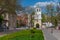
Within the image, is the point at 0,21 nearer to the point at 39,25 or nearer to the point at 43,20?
the point at 39,25

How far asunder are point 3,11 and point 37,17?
70.2 meters

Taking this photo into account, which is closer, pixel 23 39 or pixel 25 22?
pixel 23 39

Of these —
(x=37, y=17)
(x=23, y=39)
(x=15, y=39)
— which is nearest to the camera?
(x=15, y=39)

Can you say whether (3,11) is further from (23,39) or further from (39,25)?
(39,25)

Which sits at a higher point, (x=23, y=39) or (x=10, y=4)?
(x=10, y=4)

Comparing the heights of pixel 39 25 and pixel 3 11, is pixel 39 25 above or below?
below

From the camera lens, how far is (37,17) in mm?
117562

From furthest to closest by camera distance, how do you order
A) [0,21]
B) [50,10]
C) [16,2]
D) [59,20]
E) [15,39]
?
[50,10], [59,20], [0,21], [16,2], [15,39]

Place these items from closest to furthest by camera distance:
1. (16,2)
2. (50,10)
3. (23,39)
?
(23,39) < (16,2) < (50,10)

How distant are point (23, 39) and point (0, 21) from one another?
55306 millimetres

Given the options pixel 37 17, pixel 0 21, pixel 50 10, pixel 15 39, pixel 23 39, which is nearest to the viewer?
pixel 15 39

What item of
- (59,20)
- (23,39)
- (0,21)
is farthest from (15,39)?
(59,20)

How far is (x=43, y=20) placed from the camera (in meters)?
129

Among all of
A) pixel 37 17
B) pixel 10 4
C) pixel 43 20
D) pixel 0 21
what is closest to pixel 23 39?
pixel 10 4
